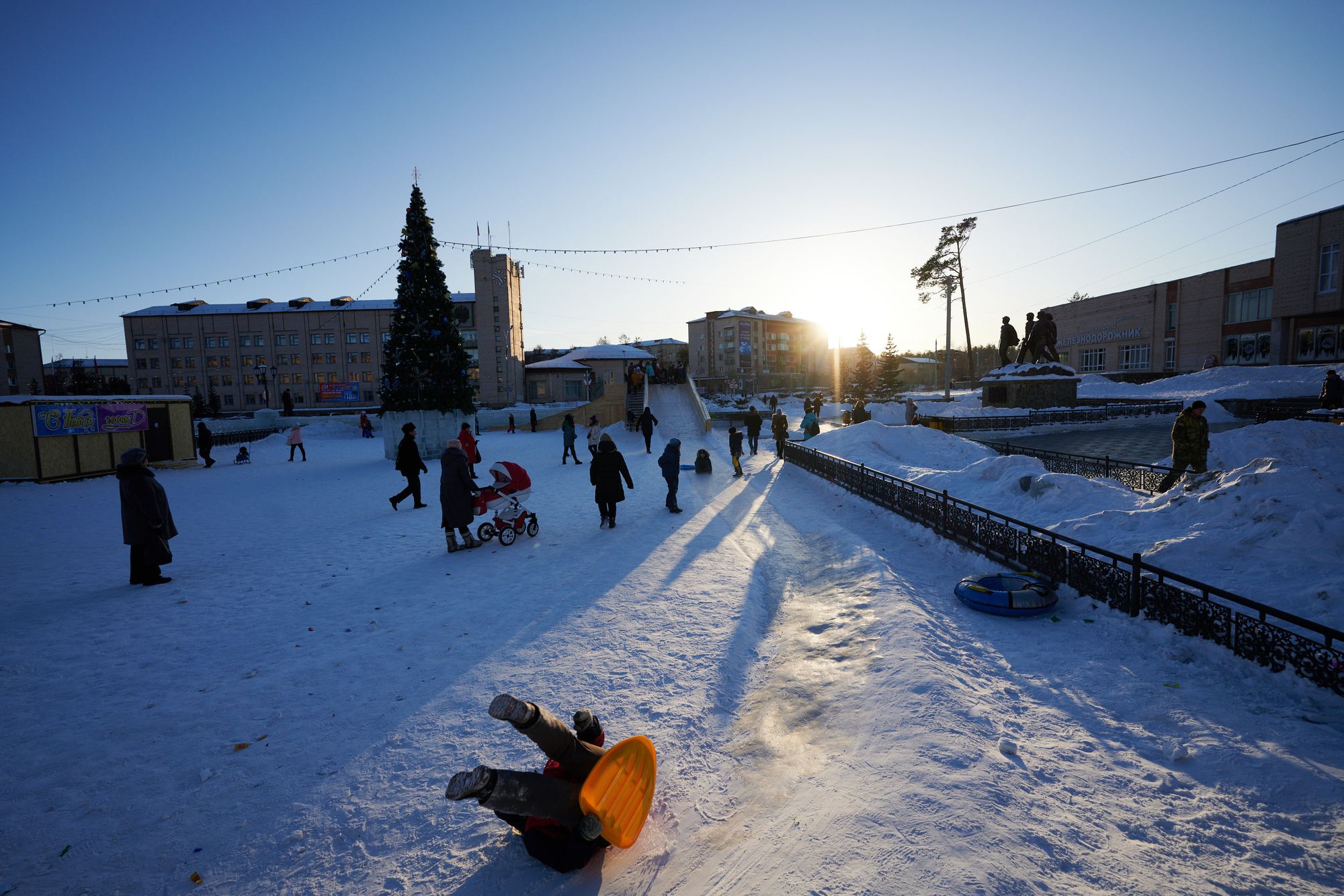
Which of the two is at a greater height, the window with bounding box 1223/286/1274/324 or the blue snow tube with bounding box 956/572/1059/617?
the window with bounding box 1223/286/1274/324

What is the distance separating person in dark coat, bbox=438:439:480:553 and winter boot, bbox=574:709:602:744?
6515 millimetres

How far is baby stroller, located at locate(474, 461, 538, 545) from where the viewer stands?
32.2 feet

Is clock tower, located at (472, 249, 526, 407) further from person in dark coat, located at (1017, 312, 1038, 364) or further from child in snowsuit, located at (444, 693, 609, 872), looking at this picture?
child in snowsuit, located at (444, 693, 609, 872)

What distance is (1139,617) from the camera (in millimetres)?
5902

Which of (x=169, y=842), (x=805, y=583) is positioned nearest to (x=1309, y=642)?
(x=805, y=583)

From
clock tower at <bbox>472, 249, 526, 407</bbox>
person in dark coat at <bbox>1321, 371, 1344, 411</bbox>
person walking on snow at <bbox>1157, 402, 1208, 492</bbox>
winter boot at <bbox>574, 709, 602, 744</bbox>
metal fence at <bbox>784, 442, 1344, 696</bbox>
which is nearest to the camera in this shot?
winter boot at <bbox>574, 709, 602, 744</bbox>

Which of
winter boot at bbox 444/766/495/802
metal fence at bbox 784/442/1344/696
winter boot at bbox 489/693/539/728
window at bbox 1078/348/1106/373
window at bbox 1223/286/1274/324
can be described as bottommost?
metal fence at bbox 784/442/1344/696

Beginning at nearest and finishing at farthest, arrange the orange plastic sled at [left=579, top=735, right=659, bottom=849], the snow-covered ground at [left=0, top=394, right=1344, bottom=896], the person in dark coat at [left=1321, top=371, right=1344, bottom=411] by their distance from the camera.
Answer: the orange plastic sled at [left=579, top=735, right=659, bottom=849] < the snow-covered ground at [left=0, top=394, right=1344, bottom=896] < the person in dark coat at [left=1321, top=371, right=1344, bottom=411]

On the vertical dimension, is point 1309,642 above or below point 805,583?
above

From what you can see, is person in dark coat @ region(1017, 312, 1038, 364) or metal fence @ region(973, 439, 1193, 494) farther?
person in dark coat @ region(1017, 312, 1038, 364)

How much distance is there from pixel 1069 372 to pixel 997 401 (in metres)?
3.35

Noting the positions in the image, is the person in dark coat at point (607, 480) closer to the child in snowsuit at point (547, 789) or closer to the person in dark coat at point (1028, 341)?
the child in snowsuit at point (547, 789)

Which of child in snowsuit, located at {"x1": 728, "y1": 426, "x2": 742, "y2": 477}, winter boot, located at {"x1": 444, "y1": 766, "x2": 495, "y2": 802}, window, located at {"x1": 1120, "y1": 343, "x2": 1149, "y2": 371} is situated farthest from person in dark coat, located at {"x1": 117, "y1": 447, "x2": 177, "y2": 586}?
window, located at {"x1": 1120, "y1": 343, "x2": 1149, "y2": 371}

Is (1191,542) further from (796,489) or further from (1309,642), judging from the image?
(796,489)
